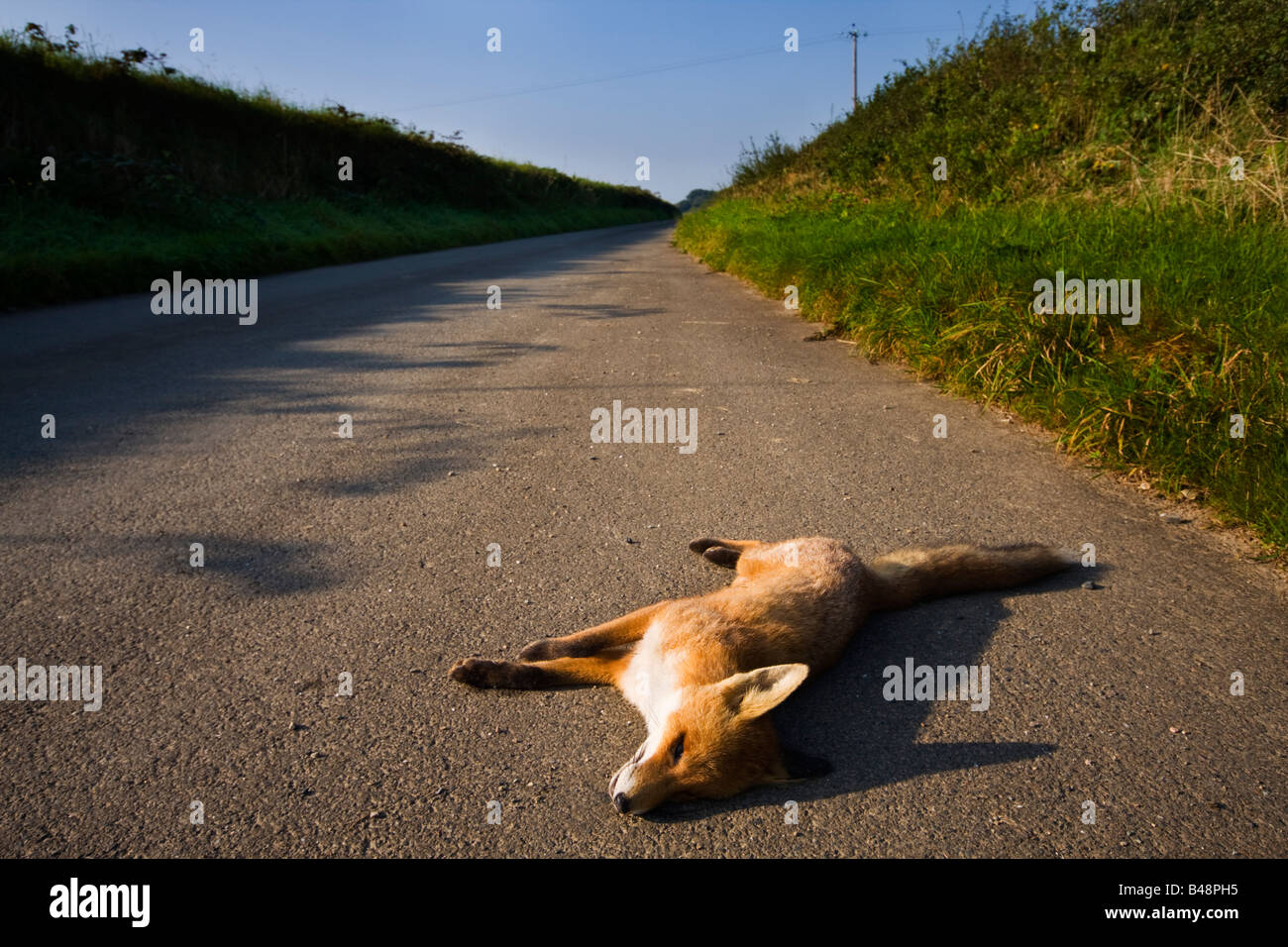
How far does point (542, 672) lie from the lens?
9.66 feet

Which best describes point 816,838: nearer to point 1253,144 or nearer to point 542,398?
point 542,398

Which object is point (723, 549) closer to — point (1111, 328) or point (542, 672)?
point (542, 672)

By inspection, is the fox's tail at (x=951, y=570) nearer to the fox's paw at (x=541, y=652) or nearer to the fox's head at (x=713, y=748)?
the fox's head at (x=713, y=748)

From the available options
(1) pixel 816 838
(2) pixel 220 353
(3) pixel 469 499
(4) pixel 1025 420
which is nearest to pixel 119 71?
(2) pixel 220 353

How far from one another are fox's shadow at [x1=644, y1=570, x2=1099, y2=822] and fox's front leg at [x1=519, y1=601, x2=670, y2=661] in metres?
0.63

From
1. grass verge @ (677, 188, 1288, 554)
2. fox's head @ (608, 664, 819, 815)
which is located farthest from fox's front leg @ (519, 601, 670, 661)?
grass verge @ (677, 188, 1288, 554)

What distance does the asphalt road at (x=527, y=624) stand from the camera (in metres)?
2.28

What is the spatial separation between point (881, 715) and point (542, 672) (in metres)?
1.22

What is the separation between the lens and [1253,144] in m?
7.39

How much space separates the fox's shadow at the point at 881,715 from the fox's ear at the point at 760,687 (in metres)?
0.16

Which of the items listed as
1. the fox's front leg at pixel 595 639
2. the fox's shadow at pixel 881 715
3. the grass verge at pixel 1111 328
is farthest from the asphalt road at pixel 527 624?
the grass verge at pixel 1111 328

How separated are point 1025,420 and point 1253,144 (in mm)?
4141

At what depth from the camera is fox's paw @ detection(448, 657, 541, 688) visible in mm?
2904

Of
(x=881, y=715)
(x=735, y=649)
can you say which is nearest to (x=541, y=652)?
(x=735, y=649)
